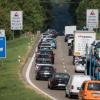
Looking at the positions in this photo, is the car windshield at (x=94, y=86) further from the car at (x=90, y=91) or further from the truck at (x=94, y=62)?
the truck at (x=94, y=62)

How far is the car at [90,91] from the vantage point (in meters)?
36.0

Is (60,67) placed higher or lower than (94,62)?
lower

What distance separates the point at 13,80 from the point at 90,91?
1501 cm

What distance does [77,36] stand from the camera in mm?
61531

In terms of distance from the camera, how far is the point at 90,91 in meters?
36.2

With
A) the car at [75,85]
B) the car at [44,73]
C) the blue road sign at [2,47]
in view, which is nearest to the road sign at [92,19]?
the car at [44,73]

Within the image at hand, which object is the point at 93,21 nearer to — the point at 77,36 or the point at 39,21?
the point at 77,36

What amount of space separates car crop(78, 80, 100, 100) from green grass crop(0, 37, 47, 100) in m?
2.21

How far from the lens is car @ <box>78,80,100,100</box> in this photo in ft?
118

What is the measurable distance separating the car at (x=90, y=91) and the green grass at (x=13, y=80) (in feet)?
7.25

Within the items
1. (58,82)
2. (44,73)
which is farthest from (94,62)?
(44,73)

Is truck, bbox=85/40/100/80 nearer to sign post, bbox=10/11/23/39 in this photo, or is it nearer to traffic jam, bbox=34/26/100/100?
traffic jam, bbox=34/26/100/100

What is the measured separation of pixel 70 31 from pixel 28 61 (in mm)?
45723

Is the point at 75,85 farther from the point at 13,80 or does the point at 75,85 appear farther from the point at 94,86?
the point at 13,80
